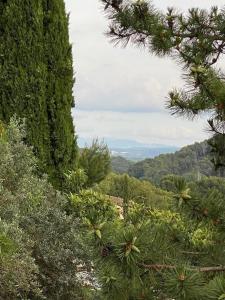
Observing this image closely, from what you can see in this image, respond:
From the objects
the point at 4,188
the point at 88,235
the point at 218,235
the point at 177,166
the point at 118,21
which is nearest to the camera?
the point at 88,235

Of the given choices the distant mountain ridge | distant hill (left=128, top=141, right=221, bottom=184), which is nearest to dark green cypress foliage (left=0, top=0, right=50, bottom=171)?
the distant mountain ridge

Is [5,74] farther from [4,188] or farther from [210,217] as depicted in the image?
[210,217]

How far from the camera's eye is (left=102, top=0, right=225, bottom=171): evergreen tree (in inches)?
153

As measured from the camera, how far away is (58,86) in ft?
29.8

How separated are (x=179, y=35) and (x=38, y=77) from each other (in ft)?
15.3

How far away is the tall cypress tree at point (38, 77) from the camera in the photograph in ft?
28.8

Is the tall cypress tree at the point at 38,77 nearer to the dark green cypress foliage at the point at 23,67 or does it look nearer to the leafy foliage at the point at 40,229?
the dark green cypress foliage at the point at 23,67

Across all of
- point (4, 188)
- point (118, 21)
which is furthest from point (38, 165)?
point (118, 21)

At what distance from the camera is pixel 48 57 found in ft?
29.5

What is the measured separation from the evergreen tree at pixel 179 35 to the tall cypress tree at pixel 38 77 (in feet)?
14.5

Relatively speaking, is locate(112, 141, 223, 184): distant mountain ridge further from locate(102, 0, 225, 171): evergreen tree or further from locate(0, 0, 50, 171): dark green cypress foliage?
locate(102, 0, 225, 171): evergreen tree

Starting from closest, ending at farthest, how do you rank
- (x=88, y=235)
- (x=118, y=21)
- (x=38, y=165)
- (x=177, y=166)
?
(x=88, y=235) → (x=118, y=21) → (x=38, y=165) → (x=177, y=166)

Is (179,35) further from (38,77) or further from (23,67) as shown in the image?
(23,67)

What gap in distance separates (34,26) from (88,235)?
6705 millimetres
